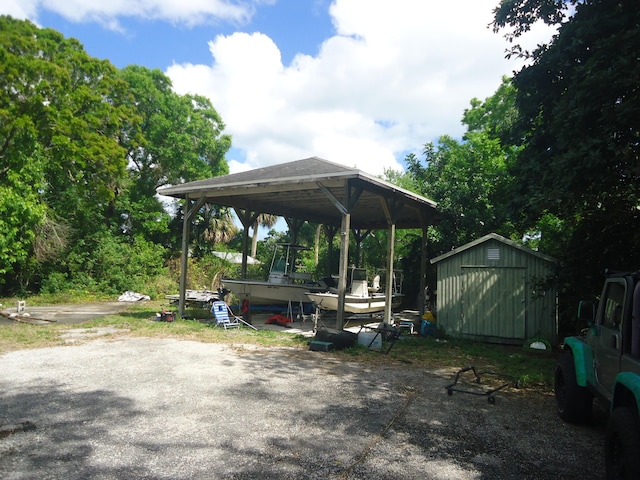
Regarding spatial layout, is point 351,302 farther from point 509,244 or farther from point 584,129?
point 584,129

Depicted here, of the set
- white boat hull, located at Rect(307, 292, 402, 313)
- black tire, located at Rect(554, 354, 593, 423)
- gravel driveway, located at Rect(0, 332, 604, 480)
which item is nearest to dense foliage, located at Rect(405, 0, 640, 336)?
black tire, located at Rect(554, 354, 593, 423)

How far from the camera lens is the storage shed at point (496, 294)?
1026cm

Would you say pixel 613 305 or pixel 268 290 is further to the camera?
pixel 268 290

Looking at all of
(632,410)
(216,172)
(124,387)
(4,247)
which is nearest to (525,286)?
(632,410)

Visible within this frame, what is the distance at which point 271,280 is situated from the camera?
14125 millimetres

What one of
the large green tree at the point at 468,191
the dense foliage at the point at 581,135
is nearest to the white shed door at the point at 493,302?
the dense foliage at the point at 581,135

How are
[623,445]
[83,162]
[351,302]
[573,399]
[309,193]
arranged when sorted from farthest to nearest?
[83,162]
[309,193]
[351,302]
[573,399]
[623,445]

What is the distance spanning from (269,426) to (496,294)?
8.16m

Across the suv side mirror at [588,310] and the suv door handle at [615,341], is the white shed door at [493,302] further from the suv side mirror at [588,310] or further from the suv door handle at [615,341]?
the suv door handle at [615,341]

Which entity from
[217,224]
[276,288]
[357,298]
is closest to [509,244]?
[357,298]

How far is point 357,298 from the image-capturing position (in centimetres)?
1241

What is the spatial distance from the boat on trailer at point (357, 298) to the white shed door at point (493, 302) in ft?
7.83

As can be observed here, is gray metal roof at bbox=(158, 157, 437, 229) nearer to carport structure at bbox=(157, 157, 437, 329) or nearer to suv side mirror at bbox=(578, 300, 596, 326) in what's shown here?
carport structure at bbox=(157, 157, 437, 329)

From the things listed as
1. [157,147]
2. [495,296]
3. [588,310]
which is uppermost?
[157,147]
